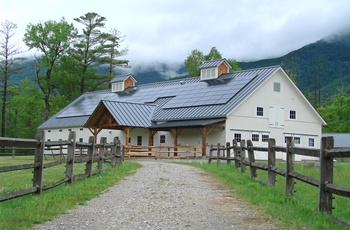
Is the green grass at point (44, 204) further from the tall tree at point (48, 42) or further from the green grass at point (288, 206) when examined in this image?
the tall tree at point (48, 42)

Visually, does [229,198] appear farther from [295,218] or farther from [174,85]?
[174,85]

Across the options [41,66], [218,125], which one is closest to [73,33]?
[41,66]

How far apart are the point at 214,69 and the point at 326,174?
117 feet

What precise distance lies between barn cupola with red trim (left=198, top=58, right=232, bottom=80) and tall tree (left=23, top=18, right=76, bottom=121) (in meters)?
26.4

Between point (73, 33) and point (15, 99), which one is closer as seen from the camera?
point (15, 99)

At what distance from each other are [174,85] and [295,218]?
38.7m

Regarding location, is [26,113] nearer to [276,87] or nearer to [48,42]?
[48,42]

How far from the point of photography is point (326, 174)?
841 cm

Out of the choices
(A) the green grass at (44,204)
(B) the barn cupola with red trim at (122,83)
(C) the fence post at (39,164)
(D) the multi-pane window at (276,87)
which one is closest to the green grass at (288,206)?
(A) the green grass at (44,204)

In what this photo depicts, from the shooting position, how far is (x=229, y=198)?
1106 centimetres

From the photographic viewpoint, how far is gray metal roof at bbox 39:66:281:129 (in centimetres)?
3695

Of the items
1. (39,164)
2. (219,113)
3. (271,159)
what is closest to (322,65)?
(219,113)

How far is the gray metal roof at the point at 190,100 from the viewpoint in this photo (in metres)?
37.0

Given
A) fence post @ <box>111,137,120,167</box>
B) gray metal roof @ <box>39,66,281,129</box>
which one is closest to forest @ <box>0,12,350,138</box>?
gray metal roof @ <box>39,66,281,129</box>
